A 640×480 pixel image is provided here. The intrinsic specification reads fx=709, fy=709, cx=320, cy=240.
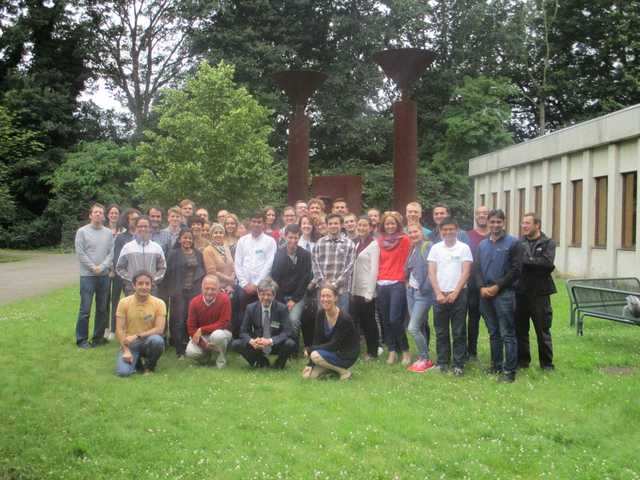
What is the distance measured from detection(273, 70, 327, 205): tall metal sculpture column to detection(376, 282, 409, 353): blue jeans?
25.9 feet

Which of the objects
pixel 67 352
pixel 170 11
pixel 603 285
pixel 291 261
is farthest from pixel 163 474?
pixel 170 11

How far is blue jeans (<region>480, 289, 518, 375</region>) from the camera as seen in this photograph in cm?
785

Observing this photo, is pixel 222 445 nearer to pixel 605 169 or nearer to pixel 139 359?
pixel 139 359

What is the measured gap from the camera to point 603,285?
11.8 m

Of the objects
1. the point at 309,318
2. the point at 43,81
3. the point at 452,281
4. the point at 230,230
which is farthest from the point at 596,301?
the point at 43,81

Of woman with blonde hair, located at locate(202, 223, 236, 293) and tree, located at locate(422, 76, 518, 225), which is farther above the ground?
tree, located at locate(422, 76, 518, 225)

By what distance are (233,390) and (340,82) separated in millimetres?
32040

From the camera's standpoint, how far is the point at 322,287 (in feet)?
28.2

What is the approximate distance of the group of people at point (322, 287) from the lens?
26.7 ft

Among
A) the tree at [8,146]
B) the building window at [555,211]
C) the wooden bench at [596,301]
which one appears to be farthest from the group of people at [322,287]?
the tree at [8,146]

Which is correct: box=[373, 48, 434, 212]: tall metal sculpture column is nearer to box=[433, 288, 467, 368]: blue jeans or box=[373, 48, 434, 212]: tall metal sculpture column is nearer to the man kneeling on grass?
box=[433, 288, 467, 368]: blue jeans

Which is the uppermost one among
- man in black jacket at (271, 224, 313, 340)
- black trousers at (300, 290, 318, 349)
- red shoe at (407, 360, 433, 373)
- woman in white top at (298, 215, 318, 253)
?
woman in white top at (298, 215, 318, 253)

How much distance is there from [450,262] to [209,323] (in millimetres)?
3052

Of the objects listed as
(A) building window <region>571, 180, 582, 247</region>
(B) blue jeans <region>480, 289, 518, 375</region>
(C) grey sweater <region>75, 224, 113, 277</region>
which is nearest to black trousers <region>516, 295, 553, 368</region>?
(B) blue jeans <region>480, 289, 518, 375</region>
